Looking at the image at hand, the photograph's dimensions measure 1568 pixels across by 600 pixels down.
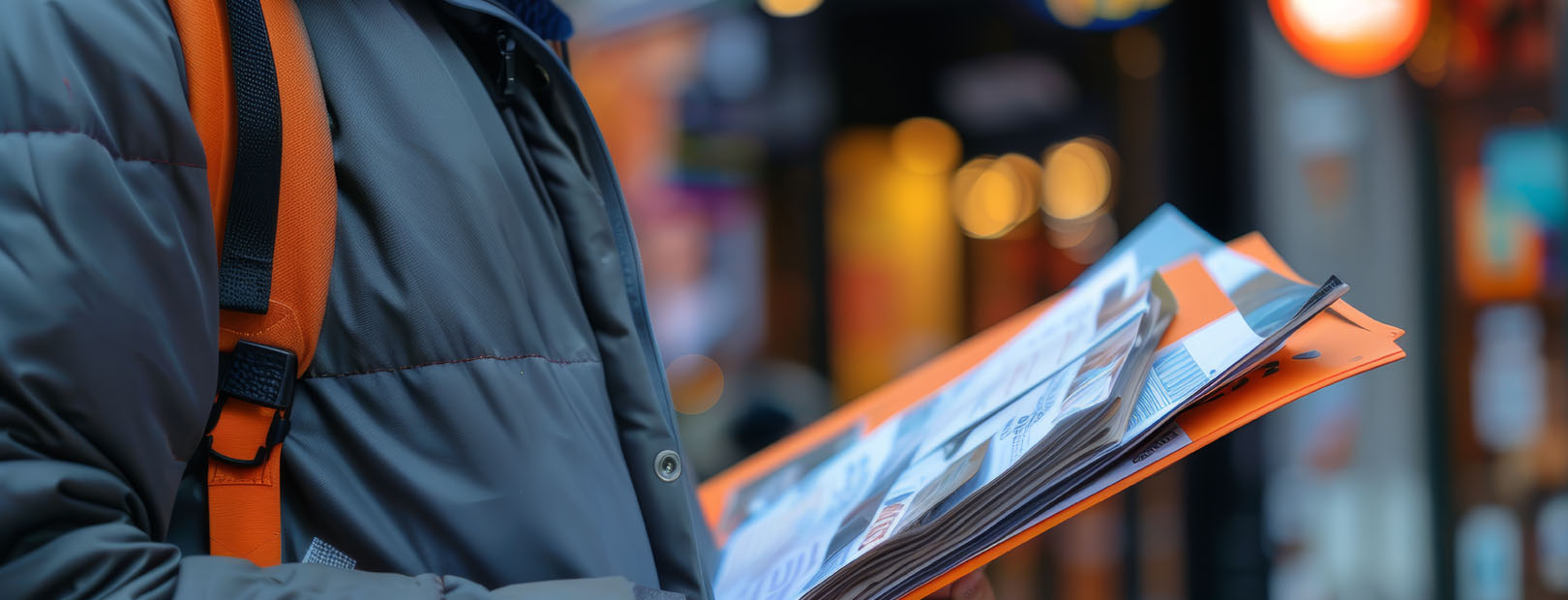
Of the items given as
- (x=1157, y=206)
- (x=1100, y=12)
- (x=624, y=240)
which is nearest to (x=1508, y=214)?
(x=1157, y=206)

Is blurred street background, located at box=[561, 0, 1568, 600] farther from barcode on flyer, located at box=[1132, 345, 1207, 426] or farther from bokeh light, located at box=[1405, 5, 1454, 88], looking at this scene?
barcode on flyer, located at box=[1132, 345, 1207, 426]

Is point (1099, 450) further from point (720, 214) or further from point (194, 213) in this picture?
point (720, 214)

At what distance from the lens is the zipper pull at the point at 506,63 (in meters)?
0.94

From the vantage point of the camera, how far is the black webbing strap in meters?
0.71

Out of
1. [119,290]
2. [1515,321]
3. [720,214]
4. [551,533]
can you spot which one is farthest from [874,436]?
[720,214]

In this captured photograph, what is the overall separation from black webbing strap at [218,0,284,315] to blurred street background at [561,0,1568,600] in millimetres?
3403

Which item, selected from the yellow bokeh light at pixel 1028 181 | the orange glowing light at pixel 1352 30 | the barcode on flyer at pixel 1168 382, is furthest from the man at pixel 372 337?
the yellow bokeh light at pixel 1028 181

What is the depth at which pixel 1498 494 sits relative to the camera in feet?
12.1

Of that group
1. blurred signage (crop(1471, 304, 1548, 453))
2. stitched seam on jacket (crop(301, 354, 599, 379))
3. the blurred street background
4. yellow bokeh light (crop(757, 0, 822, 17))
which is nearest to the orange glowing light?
the blurred street background

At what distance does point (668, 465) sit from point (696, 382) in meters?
3.85

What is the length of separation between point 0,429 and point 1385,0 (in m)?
3.76

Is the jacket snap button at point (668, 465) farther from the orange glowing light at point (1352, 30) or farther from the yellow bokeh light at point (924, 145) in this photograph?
the yellow bokeh light at point (924, 145)

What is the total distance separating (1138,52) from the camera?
4.14 meters

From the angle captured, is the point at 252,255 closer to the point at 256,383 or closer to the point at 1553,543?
the point at 256,383
